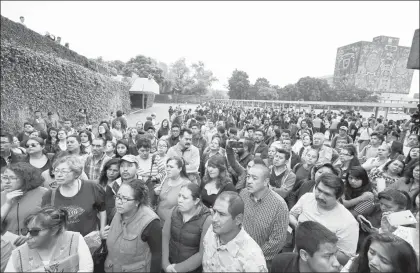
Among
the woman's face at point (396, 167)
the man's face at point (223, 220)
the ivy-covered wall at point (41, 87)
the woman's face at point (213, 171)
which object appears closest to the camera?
the man's face at point (223, 220)

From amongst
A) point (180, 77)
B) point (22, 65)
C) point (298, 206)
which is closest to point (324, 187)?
point (298, 206)

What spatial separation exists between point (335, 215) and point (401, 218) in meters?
0.59

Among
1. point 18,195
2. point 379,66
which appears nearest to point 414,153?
point 18,195

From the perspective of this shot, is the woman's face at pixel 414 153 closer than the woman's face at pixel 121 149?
Yes

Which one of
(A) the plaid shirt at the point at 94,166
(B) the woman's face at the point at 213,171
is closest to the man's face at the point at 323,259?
(B) the woman's face at the point at 213,171

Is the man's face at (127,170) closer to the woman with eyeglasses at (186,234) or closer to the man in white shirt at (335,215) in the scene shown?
the woman with eyeglasses at (186,234)

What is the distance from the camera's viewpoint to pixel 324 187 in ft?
8.34

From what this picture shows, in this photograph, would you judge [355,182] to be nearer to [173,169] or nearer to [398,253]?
[398,253]

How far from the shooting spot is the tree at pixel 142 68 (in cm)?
4391

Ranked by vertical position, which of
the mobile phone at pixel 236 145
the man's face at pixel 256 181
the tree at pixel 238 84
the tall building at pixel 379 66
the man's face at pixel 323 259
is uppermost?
the tall building at pixel 379 66

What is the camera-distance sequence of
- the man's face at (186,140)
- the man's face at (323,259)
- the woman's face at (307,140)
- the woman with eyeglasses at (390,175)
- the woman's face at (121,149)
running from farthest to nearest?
the woman's face at (307,140) < the man's face at (186,140) < the woman's face at (121,149) < the woman with eyeglasses at (390,175) < the man's face at (323,259)

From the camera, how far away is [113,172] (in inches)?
136

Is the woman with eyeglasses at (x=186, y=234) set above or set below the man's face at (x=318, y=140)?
below

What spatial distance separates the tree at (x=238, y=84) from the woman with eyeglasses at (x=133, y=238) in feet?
191
